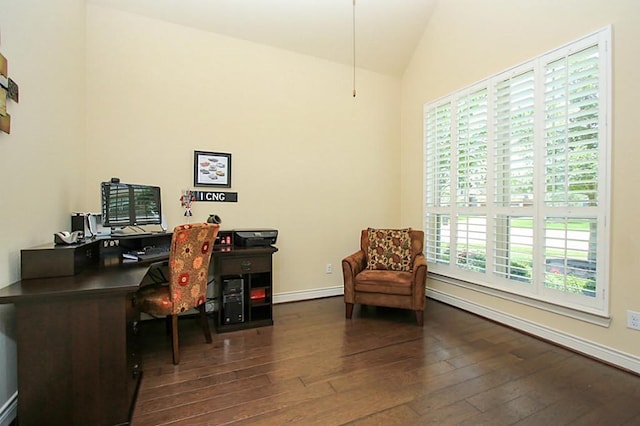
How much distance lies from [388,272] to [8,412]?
9.56ft

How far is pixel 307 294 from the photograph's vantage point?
3.71m

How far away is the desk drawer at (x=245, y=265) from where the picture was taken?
277cm

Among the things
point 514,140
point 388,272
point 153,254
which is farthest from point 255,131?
point 514,140

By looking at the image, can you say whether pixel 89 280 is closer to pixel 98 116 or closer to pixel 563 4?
pixel 98 116

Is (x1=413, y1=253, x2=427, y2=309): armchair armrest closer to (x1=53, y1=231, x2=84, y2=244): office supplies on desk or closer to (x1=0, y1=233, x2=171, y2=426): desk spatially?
(x1=0, y1=233, x2=171, y2=426): desk

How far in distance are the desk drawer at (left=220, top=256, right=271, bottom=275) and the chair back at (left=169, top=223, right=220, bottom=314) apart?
34 centimetres

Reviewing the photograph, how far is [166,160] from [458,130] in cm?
321

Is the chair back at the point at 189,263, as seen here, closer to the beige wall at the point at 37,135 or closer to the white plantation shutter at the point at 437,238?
the beige wall at the point at 37,135

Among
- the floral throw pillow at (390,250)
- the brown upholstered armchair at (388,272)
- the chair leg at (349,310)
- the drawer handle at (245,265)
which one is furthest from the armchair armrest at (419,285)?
the drawer handle at (245,265)

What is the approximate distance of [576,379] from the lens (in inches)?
77.4

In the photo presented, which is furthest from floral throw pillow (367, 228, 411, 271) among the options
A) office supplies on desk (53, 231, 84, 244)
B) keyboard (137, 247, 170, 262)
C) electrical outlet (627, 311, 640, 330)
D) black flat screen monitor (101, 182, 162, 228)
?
office supplies on desk (53, 231, 84, 244)

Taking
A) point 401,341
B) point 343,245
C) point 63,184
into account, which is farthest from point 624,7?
point 63,184

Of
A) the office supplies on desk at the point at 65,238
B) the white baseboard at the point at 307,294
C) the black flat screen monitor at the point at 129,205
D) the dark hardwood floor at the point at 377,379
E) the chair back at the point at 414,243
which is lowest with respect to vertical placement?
the dark hardwood floor at the point at 377,379

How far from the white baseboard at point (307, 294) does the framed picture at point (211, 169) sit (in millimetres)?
1463
